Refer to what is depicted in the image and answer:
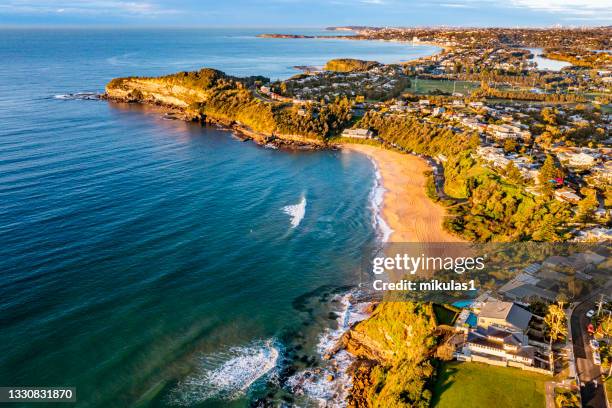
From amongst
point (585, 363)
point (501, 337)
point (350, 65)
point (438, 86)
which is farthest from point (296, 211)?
point (350, 65)

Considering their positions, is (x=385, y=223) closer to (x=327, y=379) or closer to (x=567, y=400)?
(x=327, y=379)

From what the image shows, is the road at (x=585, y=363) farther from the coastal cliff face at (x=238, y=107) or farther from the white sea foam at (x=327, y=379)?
the coastal cliff face at (x=238, y=107)

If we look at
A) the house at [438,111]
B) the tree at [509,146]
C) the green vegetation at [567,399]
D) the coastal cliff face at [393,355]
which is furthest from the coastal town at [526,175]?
the coastal cliff face at [393,355]

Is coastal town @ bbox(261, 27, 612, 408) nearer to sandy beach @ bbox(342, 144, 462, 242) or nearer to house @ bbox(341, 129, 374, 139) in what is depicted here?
house @ bbox(341, 129, 374, 139)

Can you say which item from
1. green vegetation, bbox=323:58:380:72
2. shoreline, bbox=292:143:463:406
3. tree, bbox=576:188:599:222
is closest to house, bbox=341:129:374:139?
shoreline, bbox=292:143:463:406

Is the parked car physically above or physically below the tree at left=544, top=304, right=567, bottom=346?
below

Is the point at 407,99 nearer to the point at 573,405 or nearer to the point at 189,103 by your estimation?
the point at 189,103

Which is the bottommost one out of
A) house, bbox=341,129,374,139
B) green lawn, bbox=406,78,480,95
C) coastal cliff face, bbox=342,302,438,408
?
coastal cliff face, bbox=342,302,438,408
